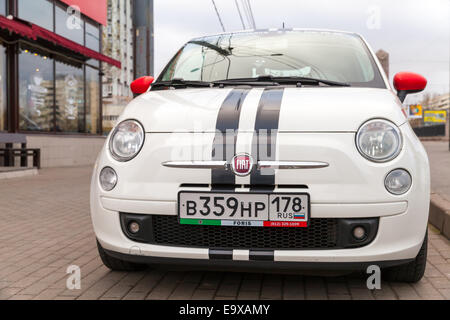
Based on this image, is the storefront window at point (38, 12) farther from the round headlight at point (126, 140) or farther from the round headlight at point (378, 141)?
the round headlight at point (378, 141)

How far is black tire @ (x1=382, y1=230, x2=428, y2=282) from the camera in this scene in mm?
2578

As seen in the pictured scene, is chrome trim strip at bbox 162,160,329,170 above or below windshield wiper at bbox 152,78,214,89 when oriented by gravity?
below

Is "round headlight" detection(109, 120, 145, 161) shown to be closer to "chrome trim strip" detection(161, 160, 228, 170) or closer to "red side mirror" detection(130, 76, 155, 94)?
"chrome trim strip" detection(161, 160, 228, 170)

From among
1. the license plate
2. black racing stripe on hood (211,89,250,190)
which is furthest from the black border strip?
black racing stripe on hood (211,89,250,190)

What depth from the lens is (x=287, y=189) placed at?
2.24 m

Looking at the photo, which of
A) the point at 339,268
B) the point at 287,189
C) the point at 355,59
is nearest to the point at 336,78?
the point at 355,59

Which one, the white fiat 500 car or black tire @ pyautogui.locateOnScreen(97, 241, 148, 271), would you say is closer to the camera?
the white fiat 500 car

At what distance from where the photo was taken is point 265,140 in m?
2.33

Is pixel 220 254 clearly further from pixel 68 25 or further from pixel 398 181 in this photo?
pixel 68 25

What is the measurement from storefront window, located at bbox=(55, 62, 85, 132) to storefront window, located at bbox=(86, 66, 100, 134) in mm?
412

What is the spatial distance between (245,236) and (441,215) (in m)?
2.64

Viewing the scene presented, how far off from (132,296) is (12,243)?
1862 mm

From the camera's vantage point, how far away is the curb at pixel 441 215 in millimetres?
4023

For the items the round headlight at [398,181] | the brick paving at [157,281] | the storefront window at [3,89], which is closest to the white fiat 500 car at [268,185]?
the round headlight at [398,181]
